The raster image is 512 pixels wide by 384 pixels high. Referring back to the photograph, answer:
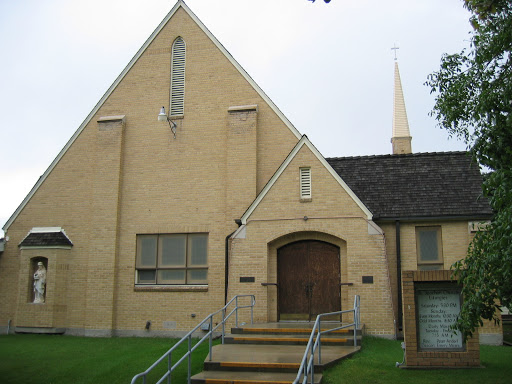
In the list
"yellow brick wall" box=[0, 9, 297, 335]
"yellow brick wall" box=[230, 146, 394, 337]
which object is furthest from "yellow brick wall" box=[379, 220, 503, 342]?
"yellow brick wall" box=[0, 9, 297, 335]

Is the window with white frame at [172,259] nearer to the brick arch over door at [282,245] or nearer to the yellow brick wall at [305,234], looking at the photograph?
the yellow brick wall at [305,234]

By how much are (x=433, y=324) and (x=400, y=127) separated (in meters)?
25.8

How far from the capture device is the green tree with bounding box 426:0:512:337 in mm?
7715

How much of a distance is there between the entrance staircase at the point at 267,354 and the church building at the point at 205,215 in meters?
2.26

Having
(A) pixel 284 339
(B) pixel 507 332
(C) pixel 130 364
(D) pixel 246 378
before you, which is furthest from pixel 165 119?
(B) pixel 507 332

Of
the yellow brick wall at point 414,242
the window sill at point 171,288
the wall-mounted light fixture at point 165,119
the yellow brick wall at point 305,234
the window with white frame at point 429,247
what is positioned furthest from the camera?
the window sill at point 171,288

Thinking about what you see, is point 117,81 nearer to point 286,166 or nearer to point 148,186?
point 148,186

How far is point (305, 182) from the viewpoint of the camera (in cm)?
1588

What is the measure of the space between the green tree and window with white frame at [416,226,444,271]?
6409 millimetres

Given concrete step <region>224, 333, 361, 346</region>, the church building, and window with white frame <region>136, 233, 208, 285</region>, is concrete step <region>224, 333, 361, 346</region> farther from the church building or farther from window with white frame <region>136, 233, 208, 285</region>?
window with white frame <region>136, 233, 208, 285</region>

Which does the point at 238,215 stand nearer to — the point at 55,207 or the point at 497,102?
the point at 55,207

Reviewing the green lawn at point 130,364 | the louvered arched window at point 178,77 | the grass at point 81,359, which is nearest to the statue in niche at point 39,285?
the grass at point 81,359

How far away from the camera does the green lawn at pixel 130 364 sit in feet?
31.9

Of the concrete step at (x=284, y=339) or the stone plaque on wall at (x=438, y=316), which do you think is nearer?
the stone plaque on wall at (x=438, y=316)
